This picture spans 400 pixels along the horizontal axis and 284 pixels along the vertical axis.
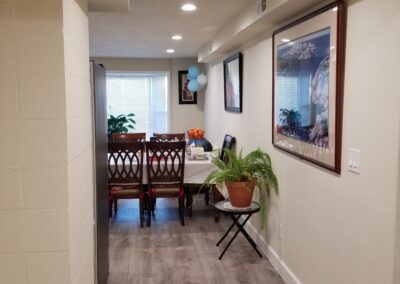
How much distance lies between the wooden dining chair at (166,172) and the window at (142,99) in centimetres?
386

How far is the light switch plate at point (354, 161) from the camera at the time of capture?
214 centimetres

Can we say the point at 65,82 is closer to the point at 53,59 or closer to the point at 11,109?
the point at 53,59

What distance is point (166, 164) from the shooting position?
185 inches

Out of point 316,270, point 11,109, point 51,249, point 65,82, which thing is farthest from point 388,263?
point 11,109

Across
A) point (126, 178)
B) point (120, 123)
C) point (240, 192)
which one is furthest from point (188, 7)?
point (120, 123)

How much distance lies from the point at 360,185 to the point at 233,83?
125 inches

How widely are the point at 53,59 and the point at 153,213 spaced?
3.98 metres

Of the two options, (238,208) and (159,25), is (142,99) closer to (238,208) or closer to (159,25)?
(159,25)

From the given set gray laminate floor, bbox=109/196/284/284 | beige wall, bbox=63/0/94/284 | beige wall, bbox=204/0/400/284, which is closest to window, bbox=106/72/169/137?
gray laminate floor, bbox=109/196/284/284

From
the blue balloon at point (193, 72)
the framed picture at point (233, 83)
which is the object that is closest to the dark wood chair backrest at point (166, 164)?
the framed picture at point (233, 83)

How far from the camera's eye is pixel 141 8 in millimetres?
3643

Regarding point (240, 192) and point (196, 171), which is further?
point (196, 171)

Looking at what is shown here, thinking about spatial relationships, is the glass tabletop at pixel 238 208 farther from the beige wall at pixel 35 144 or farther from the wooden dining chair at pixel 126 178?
the beige wall at pixel 35 144

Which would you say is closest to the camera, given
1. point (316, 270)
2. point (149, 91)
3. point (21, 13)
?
point (21, 13)
